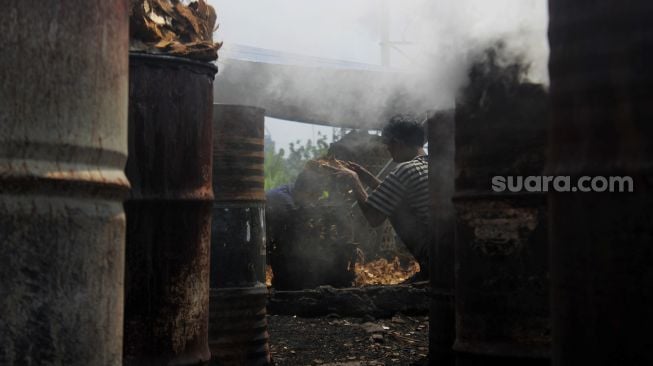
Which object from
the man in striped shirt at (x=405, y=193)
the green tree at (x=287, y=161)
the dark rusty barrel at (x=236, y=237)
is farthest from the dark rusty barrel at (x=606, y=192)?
the green tree at (x=287, y=161)

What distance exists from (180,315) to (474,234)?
3.78 ft

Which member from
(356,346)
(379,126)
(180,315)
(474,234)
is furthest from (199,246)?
(379,126)

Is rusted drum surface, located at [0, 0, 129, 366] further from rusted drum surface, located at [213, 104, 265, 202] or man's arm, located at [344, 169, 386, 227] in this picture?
man's arm, located at [344, 169, 386, 227]

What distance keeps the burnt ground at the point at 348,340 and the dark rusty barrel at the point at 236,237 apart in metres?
0.76

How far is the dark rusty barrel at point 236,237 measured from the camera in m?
4.39

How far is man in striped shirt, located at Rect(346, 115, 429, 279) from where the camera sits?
20.0 feet

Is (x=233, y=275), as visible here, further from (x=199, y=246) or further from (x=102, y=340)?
(x=102, y=340)

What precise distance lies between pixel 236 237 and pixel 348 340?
1850 mm

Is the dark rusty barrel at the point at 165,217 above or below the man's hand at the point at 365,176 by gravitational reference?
below

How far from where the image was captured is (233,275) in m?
4.42

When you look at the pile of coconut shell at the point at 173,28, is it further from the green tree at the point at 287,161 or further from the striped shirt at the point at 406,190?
the green tree at the point at 287,161

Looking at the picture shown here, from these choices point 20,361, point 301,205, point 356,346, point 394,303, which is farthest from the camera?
point 301,205

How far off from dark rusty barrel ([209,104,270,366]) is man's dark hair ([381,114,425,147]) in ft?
7.79

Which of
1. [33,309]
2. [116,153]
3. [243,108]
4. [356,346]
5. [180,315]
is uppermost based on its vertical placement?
[243,108]
